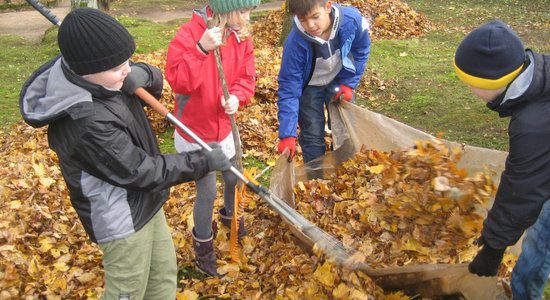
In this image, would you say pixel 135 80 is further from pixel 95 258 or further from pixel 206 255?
pixel 95 258

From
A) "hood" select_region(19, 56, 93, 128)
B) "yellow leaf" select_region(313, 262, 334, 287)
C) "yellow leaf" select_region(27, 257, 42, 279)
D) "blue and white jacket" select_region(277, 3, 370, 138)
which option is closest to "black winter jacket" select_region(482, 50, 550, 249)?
"yellow leaf" select_region(313, 262, 334, 287)

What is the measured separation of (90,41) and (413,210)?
1797mm

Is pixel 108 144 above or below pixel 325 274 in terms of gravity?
above

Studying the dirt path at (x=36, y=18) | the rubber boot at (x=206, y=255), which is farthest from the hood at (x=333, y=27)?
the dirt path at (x=36, y=18)

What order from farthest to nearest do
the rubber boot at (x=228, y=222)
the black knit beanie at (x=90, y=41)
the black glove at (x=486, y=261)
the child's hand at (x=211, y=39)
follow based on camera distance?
1. the rubber boot at (x=228, y=222)
2. the child's hand at (x=211, y=39)
3. the black glove at (x=486, y=261)
4. the black knit beanie at (x=90, y=41)

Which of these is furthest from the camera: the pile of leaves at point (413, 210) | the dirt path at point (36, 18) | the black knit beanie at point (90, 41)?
the dirt path at point (36, 18)

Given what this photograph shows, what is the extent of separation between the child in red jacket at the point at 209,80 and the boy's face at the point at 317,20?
15.7 inches

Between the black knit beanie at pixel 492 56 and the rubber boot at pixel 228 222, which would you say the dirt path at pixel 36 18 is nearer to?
the rubber boot at pixel 228 222

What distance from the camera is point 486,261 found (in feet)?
7.39

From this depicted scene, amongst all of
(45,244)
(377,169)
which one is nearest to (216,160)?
(377,169)

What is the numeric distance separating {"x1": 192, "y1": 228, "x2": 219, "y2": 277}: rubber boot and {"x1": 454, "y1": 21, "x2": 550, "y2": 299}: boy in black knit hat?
1607mm

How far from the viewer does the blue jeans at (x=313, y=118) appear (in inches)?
143

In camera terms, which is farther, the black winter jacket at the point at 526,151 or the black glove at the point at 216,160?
the black glove at the point at 216,160

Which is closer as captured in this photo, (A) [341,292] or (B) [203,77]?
(A) [341,292]
